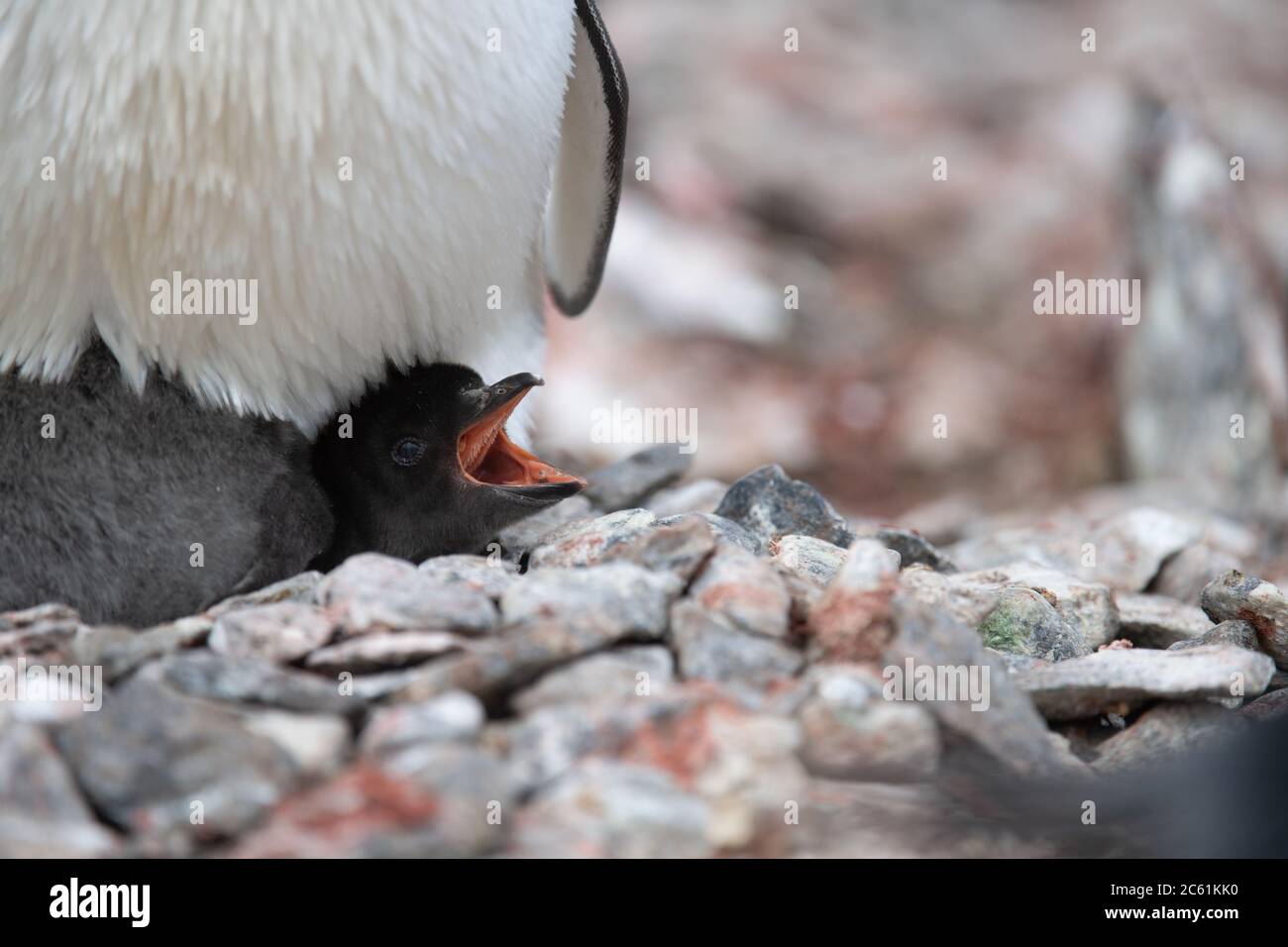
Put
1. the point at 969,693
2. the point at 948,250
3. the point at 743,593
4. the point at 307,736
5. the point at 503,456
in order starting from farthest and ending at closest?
the point at 948,250 → the point at 503,456 → the point at 743,593 → the point at 969,693 → the point at 307,736

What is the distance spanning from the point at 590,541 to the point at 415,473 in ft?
1.06

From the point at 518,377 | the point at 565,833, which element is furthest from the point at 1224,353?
the point at 565,833

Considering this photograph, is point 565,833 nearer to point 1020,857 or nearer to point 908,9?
point 1020,857

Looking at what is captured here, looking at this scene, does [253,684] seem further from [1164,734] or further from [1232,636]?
[1232,636]

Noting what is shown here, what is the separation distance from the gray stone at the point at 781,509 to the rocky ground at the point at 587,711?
0.27 metres

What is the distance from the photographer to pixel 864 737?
1222mm

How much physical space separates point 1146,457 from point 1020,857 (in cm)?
317

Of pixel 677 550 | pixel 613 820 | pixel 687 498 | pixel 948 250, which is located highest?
pixel 948 250

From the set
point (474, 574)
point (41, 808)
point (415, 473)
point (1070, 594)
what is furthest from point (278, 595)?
point (1070, 594)

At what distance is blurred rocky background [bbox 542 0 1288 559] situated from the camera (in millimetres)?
4176

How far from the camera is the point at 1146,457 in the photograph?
4141mm

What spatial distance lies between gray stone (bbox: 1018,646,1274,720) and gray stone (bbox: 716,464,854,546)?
1.86 feet

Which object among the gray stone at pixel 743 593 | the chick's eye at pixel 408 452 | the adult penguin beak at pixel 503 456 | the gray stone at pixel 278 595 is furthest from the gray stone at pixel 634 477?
the gray stone at pixel 743 593

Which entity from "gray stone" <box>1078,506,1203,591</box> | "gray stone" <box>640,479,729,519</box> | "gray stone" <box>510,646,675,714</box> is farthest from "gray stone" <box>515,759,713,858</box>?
"gray stone" <box>1078,506,1203,591</box>
